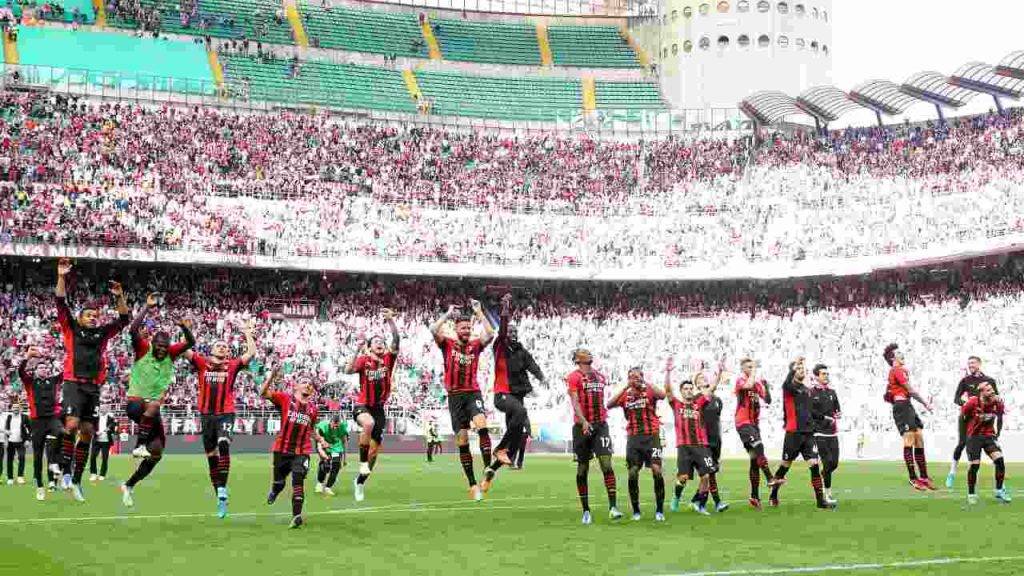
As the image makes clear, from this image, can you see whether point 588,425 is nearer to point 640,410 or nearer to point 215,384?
point 640,410

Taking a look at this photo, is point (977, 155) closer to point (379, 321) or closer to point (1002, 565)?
point (379, 321)

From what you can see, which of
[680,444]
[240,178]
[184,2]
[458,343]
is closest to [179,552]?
[458,343]

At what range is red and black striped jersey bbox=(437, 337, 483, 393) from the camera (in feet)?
66.6

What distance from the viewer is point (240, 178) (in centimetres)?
6272

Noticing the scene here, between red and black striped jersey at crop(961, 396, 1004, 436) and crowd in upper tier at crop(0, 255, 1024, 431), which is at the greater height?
crowd in upper tier at crop(0, 255, 1024, 431)

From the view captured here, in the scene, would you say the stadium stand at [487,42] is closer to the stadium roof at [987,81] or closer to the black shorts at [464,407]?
the stadium roof at [987,81]

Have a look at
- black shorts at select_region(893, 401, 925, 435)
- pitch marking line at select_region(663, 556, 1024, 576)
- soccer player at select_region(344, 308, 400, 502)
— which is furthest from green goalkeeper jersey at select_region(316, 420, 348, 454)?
pitch marking line at select_region(663, 556, 1024, 576)

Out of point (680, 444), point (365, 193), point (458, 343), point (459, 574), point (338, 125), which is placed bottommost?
point (459, 574)

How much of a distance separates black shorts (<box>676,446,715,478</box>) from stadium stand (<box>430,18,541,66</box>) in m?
62.0

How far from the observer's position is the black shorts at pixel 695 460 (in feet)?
63.2

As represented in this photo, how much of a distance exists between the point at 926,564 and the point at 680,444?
6720 mm

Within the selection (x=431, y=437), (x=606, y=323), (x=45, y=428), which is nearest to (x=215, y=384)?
(x=45, y=428)

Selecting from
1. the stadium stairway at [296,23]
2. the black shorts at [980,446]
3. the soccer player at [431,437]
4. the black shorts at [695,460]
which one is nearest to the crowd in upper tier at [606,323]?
the soccer player at [431,437]

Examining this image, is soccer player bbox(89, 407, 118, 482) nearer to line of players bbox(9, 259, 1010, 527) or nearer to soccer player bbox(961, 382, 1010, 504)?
line of players bbox(9, 259, 1010, 527)
